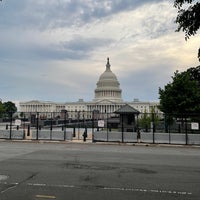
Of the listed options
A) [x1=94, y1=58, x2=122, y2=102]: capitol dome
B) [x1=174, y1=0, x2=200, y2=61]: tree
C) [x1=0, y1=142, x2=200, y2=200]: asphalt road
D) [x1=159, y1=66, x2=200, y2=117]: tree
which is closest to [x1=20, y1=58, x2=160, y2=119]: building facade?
[x1=94, y1=58, x2=122, y2=102]: capitol dome

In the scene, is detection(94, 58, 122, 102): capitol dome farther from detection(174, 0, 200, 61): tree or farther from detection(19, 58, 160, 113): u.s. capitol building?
detection(174, 0, 200, 61): tree

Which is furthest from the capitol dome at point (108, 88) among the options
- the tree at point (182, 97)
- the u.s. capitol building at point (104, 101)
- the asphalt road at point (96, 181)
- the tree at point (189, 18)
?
the tree at point (189, 18)

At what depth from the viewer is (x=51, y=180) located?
9.66 metres

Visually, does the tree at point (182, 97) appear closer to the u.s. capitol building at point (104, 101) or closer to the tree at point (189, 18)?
the tree at point (189, 18)

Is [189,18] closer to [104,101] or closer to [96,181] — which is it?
[96,181]

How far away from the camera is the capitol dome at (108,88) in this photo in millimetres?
168000

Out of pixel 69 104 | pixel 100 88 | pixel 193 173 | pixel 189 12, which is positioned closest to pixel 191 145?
pixel 193 173

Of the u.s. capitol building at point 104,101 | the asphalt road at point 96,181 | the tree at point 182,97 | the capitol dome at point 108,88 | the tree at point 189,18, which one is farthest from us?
the capitol dome at point 108,88

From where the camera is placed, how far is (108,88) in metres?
167

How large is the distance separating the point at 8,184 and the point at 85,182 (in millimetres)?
2093

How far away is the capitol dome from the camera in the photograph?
6614 inches

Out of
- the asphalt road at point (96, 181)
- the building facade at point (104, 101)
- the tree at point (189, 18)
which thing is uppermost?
the building facade at point (104, 101)

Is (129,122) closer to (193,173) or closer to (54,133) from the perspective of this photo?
(54,133)

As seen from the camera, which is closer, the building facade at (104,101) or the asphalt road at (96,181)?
the asphalt road at (96,181)
